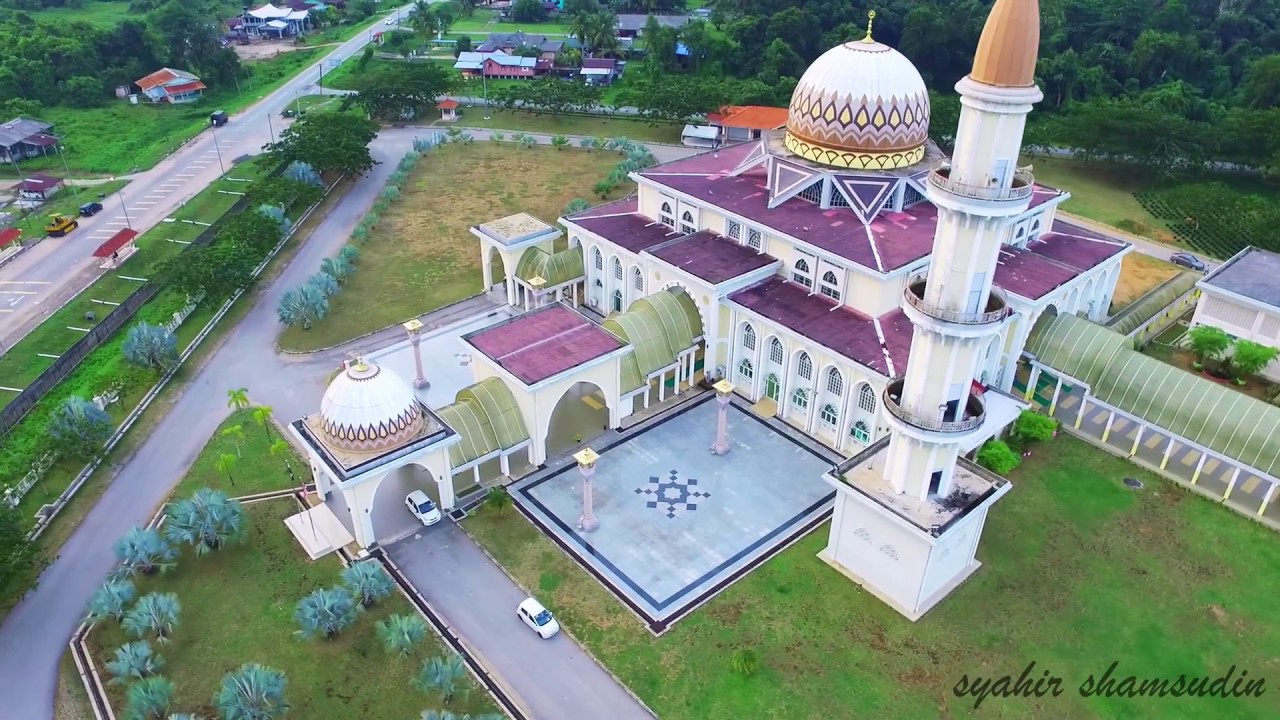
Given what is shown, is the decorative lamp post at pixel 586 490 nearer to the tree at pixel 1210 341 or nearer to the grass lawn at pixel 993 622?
the grass lawn at pixel 993 622

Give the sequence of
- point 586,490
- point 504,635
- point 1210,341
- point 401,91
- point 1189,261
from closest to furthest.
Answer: point 504,635 → point 586,490 → point 1210,341 → point 1189,261 → point 401,91

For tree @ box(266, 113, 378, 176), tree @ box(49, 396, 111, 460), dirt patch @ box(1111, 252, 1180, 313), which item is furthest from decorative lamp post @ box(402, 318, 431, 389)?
dirt patch @ box(1111, 252, 1180, 313)

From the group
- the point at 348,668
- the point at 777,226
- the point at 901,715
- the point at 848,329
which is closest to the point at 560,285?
the point at 777,226

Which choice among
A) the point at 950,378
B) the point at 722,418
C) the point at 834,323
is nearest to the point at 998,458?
the point at 834,323

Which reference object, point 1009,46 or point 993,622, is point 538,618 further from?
point 1009,46

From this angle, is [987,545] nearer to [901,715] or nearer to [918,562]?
[918,562]
